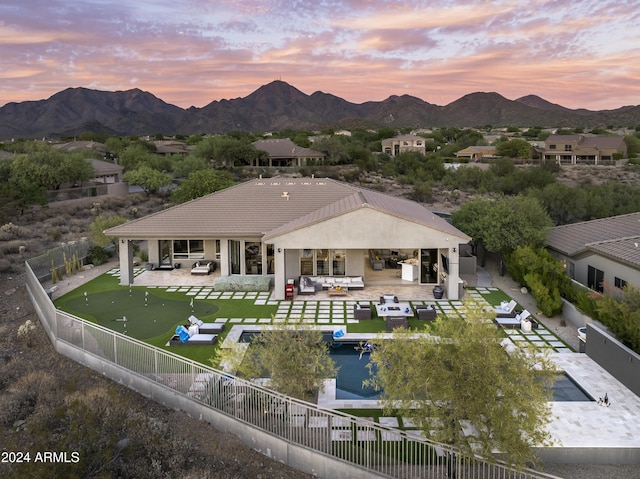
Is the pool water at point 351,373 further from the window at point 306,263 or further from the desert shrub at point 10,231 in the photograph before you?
the desert shrub at point 10,231

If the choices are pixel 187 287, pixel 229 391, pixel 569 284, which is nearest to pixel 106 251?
pixel 187 287

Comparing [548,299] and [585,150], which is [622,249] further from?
[585,150]

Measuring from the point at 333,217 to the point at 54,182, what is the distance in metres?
39.7

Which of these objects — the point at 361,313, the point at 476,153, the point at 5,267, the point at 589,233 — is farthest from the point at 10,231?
the point at 476,153

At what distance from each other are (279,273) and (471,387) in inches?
554

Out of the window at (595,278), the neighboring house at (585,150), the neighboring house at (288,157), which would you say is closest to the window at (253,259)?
the window at (595,278)

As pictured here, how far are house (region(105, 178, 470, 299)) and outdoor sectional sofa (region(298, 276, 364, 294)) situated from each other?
105 centimetres

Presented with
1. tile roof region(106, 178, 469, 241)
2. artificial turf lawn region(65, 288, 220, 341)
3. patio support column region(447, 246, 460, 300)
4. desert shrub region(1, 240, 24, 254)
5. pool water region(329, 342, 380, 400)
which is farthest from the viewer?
desert shrub region(1, 240, 24, 254)

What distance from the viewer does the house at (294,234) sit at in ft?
71.6

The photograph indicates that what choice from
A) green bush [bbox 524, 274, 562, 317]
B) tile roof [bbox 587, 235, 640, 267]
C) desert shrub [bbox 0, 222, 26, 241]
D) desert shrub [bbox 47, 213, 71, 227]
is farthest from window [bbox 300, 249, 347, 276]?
desert shrub [bbox 47, 213, 71, 227]

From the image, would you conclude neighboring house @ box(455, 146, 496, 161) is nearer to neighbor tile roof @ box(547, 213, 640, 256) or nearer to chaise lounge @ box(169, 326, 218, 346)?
neighbor tile roof @ box(547, 213, 640, 256)

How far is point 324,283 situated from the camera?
23062 millimetres

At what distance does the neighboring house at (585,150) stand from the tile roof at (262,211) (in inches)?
2961

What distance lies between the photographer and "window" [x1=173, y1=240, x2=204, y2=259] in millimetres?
27969
